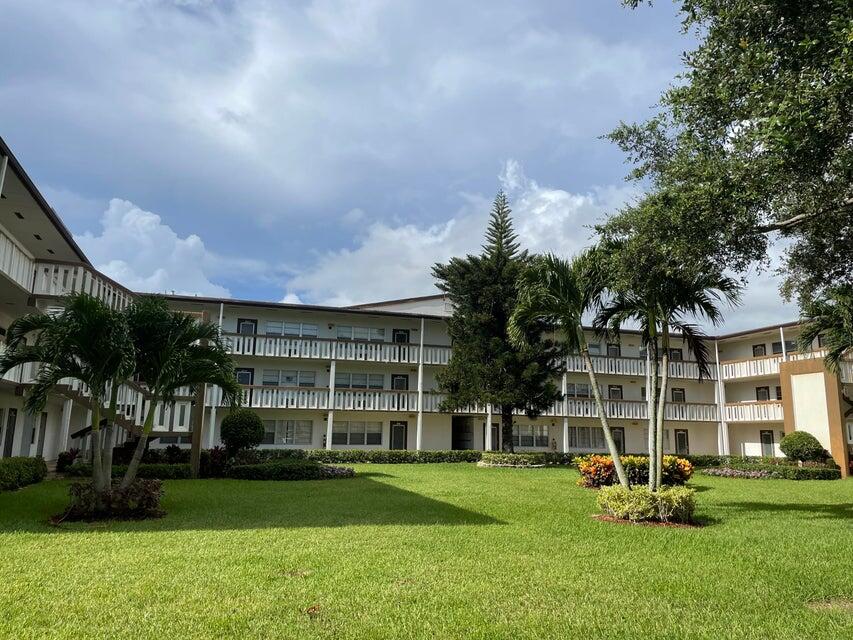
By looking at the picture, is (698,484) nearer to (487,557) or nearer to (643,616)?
(487,557)

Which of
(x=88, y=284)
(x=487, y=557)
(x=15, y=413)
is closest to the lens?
(x=487, y=557)

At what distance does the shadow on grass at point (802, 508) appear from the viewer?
13.1 meters

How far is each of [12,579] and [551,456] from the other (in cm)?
2410

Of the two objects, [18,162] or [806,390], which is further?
[806,390]

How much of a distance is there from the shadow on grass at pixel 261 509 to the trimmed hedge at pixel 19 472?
0.36 metres

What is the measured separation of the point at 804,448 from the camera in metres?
25.5

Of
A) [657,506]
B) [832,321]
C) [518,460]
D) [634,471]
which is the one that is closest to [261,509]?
[657,506]

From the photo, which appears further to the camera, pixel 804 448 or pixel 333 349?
pixel 333 349

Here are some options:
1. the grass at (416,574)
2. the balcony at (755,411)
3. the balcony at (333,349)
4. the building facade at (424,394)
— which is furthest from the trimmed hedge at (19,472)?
the balcony at (755,411)

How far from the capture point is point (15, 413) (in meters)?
19.7

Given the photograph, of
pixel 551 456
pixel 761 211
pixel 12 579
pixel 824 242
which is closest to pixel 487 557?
pixel 12 579

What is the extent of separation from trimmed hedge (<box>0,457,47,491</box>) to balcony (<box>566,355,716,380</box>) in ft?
80.7

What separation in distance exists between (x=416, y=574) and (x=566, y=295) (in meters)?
7.21

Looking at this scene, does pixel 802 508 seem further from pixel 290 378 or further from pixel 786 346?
pixel 786 346
